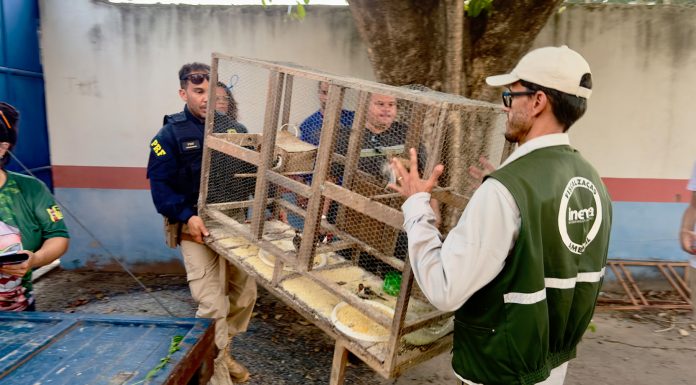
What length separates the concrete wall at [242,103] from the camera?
4688 millimetres

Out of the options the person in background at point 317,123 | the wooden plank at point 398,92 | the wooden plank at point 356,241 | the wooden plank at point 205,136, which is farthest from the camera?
the person in background at point 317,123

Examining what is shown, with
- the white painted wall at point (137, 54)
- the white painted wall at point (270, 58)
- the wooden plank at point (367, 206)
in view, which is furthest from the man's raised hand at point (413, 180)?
the white painted wall at point (137, 54)

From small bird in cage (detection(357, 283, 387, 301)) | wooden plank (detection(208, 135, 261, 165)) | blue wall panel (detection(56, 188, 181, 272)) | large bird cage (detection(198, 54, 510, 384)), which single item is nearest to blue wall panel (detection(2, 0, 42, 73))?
blue wall panel (detection(56, 188, 181, 272))

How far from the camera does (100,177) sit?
5.24m

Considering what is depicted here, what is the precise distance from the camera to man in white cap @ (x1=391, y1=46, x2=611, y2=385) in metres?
1.58

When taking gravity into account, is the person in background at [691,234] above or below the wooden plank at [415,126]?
below

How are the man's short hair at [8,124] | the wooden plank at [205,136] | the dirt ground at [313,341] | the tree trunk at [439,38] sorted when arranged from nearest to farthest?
1. the man's short hair at [8,124]
2. the wooden plank at [205,136]
3. the tree trunk at [439,38]
4. the dirt ground at [313,341]

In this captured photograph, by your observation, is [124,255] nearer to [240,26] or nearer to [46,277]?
[46,277]

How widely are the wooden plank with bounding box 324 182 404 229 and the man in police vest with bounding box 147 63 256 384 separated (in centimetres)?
120

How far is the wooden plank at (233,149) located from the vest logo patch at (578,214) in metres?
1.62

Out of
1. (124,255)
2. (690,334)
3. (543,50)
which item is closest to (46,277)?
(124,255)

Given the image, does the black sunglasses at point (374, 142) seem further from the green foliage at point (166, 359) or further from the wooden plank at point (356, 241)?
the green foliage at point (166, 359)

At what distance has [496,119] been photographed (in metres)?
2.79

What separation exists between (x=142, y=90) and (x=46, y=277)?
2.26 m
